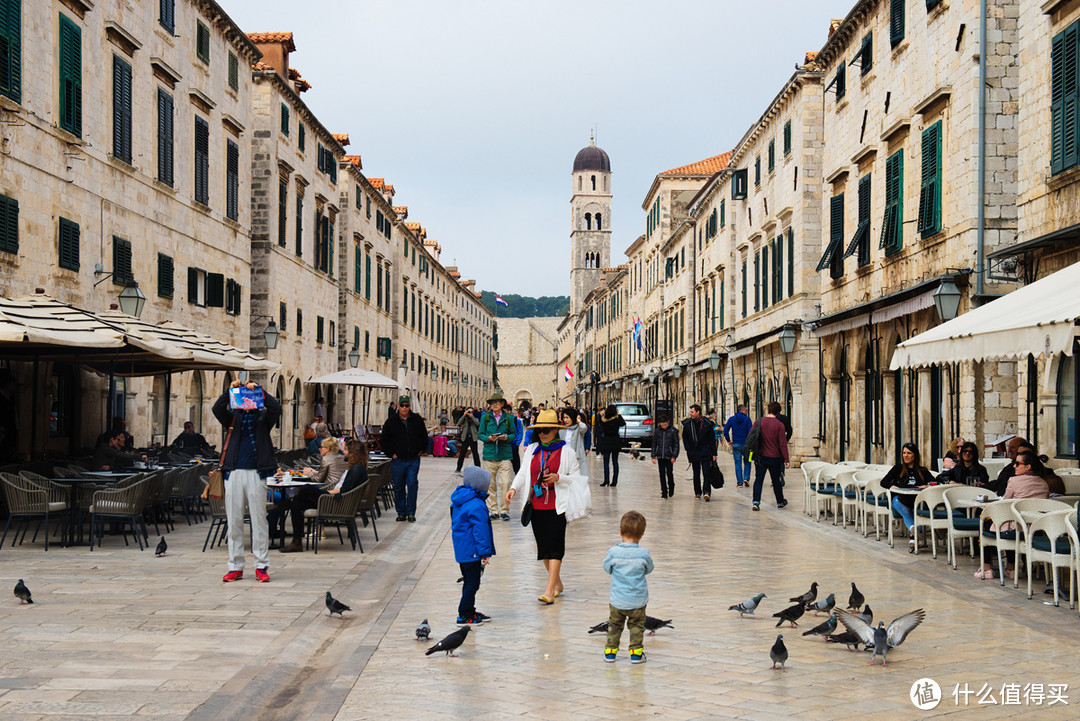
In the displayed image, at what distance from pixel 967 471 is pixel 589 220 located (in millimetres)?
102541

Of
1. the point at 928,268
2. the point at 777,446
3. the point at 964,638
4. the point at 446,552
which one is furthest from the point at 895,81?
the point at 964,638

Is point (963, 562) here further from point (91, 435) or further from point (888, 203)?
point (91, 435)

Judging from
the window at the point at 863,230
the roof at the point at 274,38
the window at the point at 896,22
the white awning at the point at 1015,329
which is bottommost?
the white awning at the point at 1015,329

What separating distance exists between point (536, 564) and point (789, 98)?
2199cm

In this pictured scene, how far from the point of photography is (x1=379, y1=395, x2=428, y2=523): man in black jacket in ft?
50.4

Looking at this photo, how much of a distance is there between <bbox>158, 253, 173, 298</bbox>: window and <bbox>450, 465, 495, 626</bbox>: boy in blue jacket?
15.9 m

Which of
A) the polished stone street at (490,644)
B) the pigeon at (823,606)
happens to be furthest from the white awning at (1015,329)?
the pigeon at (823,606)

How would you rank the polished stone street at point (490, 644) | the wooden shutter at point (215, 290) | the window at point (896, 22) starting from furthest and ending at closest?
the wooden shutter at point (215, 290)
the window at point (896, 22)
the polished stone street at point (490, 644)

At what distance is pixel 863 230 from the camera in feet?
74.3

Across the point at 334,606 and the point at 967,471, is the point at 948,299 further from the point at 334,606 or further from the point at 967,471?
the point at 334,606

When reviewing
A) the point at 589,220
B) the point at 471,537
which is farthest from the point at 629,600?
the point at 589,220

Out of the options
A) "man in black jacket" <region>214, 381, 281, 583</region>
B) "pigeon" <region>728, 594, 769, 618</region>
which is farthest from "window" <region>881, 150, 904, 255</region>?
"man in black jacket" <region>214, 381, 281, 583</region>

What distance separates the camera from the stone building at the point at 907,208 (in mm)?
17031

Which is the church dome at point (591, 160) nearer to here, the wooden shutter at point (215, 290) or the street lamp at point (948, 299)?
the wooden shutter at point (215, 290)
